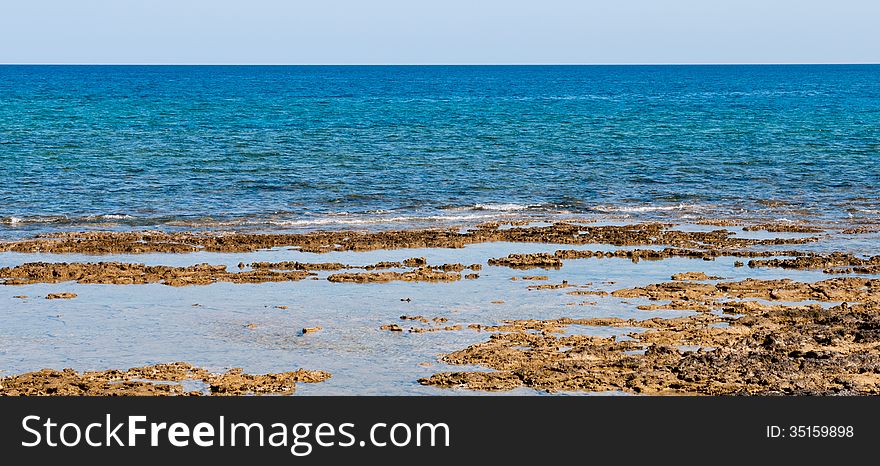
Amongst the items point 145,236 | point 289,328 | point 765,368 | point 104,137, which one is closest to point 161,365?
point 289,328

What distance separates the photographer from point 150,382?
1595 cm

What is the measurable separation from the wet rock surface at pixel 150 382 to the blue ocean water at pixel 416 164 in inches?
584

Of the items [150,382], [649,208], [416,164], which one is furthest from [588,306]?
[416,164]

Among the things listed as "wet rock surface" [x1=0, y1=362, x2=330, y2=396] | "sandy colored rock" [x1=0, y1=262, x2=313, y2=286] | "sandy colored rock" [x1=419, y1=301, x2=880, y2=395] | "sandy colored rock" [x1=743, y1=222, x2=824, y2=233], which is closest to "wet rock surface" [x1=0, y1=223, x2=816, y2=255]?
"sandy colored rock" [x1=743, y1=222, x2=824, y2=233]

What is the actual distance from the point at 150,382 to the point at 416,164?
32160 millimetres

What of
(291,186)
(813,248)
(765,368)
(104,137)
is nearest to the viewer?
(765,368)

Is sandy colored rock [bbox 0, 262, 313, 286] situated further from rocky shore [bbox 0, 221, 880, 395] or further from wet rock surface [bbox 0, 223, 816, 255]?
wet rock surface [bbox 0, 223, 816, 255]

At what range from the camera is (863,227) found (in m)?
30.2

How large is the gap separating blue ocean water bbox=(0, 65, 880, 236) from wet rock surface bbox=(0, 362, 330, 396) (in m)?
14.8

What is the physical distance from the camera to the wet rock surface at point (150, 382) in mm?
15453

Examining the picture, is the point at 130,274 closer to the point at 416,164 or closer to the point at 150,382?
the point at 150,382

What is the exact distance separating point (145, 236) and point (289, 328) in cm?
1046

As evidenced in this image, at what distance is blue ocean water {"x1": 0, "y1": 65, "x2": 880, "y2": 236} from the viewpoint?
113ft
